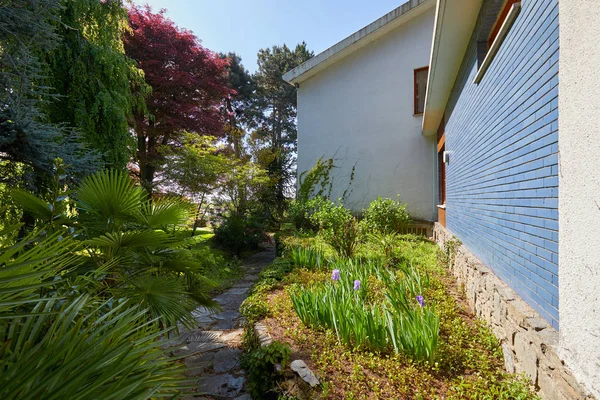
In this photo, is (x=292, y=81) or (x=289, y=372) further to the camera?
(x=292, y=81)

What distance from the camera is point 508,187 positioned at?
266 centimetres

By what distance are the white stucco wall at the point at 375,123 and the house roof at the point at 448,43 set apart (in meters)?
2.41

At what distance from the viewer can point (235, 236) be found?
26.3 feet

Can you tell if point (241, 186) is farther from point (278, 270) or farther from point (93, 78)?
point (278, 270)

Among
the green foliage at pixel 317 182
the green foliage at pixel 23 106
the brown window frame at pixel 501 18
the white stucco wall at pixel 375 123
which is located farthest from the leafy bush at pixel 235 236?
the brown window frame at pixel 501 18

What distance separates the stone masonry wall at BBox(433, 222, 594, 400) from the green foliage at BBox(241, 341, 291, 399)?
1566 millimetres

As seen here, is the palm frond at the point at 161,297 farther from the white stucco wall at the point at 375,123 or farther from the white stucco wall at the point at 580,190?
the white stucco wall at the point at 375,123

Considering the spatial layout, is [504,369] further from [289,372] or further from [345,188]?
[345,188]

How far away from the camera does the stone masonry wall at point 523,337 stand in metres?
1.55

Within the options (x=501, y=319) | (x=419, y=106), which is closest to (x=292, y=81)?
(x=419, y=106)

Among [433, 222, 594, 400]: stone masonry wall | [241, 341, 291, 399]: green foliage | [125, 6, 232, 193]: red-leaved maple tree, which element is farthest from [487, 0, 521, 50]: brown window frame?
[125, 6, 232, 193]: red-leaved maple tree

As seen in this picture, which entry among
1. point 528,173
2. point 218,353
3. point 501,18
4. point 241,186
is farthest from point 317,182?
point 528,173

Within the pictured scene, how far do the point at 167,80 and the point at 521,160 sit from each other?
37.2ft

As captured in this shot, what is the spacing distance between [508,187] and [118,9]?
6.72m
